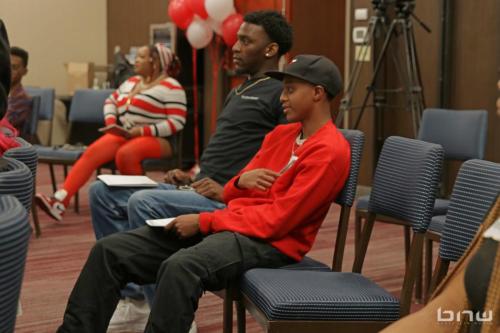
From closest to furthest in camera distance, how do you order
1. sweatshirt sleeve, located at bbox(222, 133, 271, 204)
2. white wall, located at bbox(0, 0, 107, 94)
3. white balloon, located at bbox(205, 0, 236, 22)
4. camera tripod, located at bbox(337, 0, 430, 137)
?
sweatshirt sleeve, located at bbox(222, 133, 271, 204) < camera tripod, located at bbox(337, 0, 430, 137) < white balloon, located at bbox(205, 0, 236, 22) < white wall, located at bbox(0, 0, 107, 94)

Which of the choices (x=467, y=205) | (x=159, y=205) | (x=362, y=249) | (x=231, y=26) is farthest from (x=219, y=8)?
(x=467, y=205)

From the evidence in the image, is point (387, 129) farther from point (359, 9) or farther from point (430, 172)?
point (430, 172)

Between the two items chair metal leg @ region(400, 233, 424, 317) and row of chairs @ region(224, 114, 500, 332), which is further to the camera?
chair metal leg @ region(400, 233, 424, 317)

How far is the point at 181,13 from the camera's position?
7293mm

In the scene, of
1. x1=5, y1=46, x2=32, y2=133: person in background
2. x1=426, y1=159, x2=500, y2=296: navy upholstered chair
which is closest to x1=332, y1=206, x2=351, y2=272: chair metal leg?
x1=426, y1=159, x2=500, y2=296: navy upholstered chair

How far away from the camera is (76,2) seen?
999 cm

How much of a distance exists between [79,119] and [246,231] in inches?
148

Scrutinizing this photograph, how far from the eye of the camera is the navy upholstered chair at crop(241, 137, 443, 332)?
6.81ft

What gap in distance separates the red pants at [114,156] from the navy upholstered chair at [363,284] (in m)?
2.77

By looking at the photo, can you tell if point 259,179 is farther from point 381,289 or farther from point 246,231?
point 381,289

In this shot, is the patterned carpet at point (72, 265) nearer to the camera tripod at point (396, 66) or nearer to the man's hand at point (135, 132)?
the man's hand at point (135, 132)

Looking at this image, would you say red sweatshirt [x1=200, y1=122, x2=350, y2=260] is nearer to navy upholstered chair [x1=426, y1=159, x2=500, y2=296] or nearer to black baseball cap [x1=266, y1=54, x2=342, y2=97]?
black baseball cap [x1=266, y1=54, x2=342, y2=97]

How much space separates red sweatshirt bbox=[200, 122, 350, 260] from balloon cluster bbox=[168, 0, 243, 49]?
470 centimetres

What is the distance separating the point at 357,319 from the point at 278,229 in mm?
419
